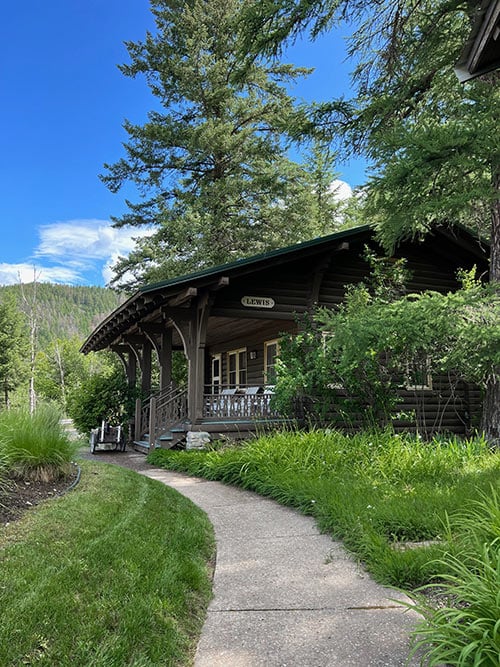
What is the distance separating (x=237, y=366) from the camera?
17.8 meters

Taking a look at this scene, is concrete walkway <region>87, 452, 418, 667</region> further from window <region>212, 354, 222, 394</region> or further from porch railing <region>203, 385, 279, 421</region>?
window <region>212, 354, 222, 394</region>

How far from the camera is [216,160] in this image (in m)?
22.4

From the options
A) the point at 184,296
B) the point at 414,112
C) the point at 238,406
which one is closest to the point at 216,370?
the point at 238,406

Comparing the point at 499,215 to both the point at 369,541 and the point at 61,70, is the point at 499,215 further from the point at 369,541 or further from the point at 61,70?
the point at 61,70

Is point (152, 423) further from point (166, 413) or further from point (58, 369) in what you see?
point (58, 369)

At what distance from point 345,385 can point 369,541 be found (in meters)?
5.98

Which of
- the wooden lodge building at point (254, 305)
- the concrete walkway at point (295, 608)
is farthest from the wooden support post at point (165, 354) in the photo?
the concrete walkway at point (295, 608)

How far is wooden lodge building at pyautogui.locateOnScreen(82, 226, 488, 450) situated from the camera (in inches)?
425

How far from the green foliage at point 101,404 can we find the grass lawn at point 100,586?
32.7ft

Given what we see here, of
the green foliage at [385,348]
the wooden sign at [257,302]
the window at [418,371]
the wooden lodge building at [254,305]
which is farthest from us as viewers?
the wooden sign at [257,302]

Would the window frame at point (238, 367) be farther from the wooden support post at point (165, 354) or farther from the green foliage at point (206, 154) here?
the green foliage at point (206, 154)

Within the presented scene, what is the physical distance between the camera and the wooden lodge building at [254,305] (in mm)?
10797

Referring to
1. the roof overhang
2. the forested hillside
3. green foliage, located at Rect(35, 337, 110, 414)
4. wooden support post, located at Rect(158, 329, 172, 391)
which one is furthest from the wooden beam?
the forested hillside

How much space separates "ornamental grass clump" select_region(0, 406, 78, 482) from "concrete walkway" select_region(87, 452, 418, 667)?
76.7 inches
